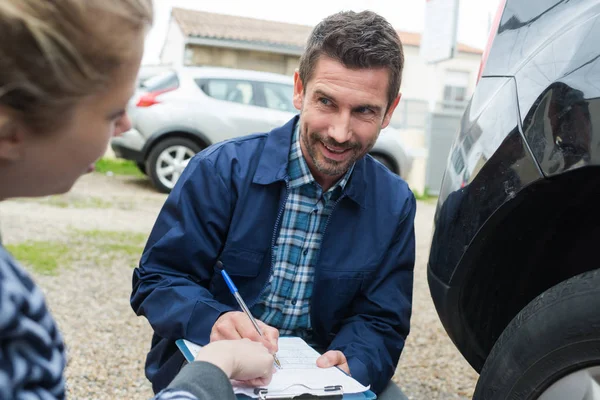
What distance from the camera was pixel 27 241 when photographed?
554 cm

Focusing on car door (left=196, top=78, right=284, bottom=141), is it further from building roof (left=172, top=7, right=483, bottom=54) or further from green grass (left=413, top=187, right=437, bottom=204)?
building roof (left=172, top=7, right=483, bottom=54)

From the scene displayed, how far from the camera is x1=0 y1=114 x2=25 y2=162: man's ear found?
2.83ft

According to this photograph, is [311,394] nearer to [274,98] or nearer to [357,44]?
[357,44]

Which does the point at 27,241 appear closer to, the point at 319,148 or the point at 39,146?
the point at 319,148

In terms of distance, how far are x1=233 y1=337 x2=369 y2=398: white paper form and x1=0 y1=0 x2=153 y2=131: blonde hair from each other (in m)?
0.82

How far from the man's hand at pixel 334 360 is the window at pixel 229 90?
721 cm

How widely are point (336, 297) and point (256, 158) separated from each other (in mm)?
456

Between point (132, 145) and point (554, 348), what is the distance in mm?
7578

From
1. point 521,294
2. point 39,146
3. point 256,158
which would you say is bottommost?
point 521,294

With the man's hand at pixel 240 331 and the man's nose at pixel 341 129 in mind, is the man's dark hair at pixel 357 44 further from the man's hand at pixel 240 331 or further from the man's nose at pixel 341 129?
the man's hand at pixel 240 331

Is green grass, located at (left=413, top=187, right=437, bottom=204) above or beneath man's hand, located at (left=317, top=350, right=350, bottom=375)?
beneath

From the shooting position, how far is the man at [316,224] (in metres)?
1.90

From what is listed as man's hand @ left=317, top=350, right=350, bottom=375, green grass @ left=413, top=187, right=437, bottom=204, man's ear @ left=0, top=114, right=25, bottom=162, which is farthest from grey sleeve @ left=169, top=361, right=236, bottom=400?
green grass @ left=413, top=187, right=437, bottom=204

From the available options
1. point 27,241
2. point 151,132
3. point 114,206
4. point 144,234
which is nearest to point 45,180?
point 27,241
